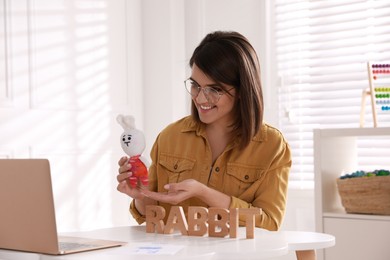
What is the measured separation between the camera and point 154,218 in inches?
75.6

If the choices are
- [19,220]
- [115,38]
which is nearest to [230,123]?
[19,220]

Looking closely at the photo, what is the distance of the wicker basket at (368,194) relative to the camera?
2.76m

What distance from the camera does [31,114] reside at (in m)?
3.23

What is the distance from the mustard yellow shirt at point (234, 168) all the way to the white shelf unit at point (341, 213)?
0.72 meters

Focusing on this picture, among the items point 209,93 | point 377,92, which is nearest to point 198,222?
point 209,93

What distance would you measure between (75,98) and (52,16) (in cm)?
42

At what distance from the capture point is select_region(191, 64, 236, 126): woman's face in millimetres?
2129

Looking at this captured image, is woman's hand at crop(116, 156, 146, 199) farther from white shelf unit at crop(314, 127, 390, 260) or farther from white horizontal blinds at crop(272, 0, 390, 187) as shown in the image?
white horizontal blinds at crop(272, 0, 390, 187)

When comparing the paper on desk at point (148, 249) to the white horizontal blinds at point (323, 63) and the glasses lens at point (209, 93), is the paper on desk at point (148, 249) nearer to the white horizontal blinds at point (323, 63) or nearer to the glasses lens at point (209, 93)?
the glasses lens at point (209, 93)

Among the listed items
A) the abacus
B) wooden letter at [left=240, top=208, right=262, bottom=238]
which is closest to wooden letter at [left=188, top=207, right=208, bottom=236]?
wooden letter at [left=240, top=208, right=262, bottom=238]

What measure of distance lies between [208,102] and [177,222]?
44 cm

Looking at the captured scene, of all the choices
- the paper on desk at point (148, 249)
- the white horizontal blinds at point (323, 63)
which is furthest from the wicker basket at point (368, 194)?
the paper on desk at point (148, 249)

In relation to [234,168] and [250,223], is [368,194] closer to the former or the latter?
[234,168]

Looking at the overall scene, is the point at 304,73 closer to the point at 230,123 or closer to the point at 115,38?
the point at 115,38
